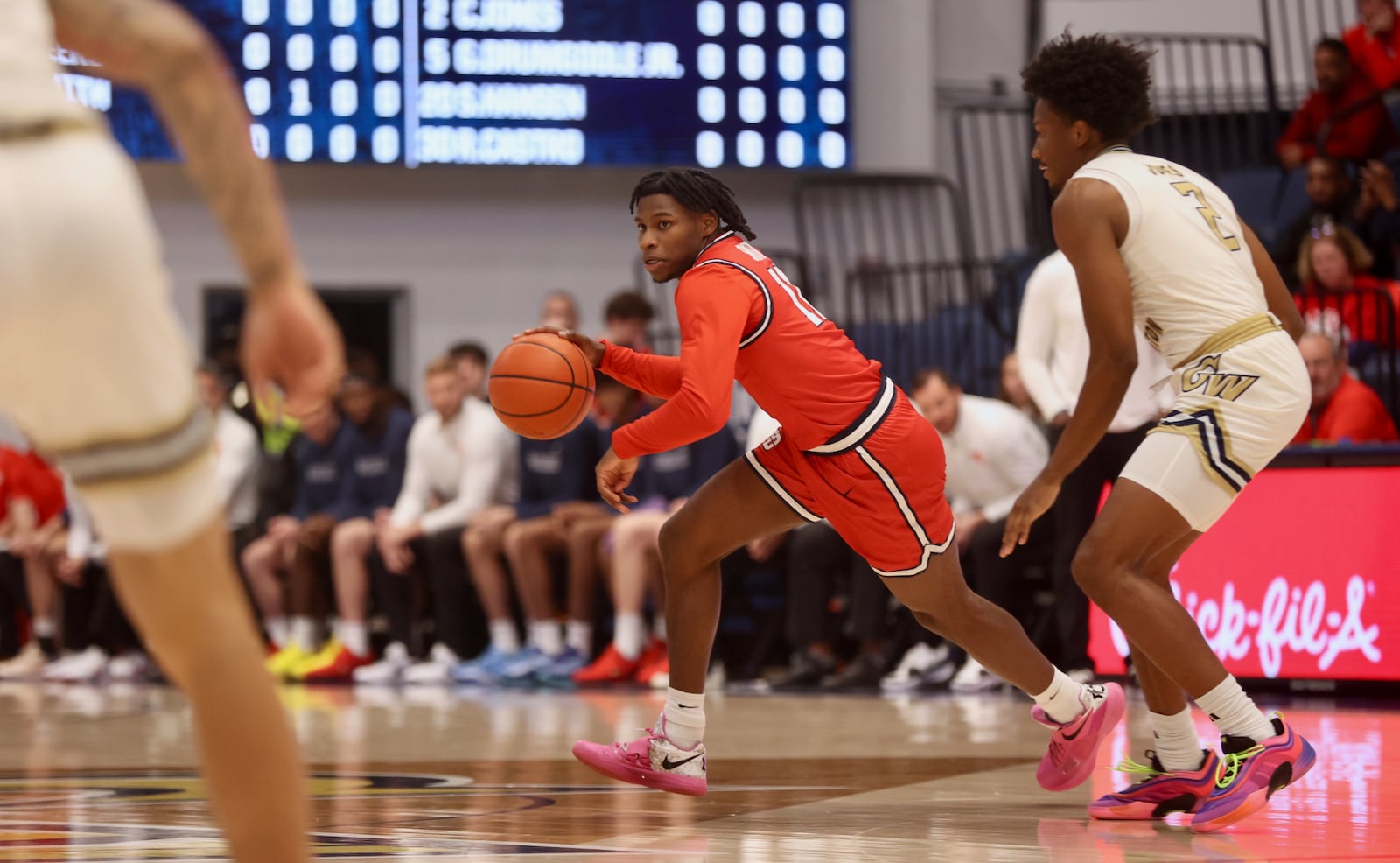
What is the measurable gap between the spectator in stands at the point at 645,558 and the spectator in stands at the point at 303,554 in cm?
195

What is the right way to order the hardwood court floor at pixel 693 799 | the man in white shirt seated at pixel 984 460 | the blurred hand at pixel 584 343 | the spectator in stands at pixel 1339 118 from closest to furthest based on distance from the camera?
1. the hardwood court floor at pixel 693 799
2. the blurred hand at pixel 584 343
3. the man in white shirt seated at pixel 984 460
4. the spectator in stands at pixel 1339 118

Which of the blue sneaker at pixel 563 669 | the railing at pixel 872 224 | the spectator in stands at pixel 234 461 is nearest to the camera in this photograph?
the blue sneaker at pixel 563 669

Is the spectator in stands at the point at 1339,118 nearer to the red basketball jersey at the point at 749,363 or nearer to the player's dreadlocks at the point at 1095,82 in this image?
the player's dreadlocks at the point at 1095,82

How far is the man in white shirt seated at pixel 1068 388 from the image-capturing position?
6367 millimetres

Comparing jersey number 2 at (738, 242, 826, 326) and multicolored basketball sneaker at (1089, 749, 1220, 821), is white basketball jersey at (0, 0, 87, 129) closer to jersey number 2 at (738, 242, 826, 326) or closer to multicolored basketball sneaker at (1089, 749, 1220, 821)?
jersey number 2 at (738, 242, 826, 326)

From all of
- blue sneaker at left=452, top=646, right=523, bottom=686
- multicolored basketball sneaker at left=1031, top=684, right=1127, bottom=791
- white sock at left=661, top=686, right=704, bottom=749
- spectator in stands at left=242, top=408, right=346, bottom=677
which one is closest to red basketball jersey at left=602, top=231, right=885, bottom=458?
white sock at left=661, top=686, right=704, bottom=749

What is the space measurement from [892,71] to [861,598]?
550 centimetres

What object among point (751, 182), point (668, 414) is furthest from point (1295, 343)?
point (751, 182)

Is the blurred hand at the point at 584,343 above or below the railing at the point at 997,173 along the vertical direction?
below

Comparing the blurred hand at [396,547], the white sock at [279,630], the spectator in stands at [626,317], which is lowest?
the white sock at [279,630]

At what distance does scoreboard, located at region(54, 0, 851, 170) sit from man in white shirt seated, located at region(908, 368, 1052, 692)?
4020 mm

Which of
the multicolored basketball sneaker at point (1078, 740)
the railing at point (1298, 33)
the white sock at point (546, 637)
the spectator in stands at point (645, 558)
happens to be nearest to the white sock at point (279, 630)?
the white sock at point (546, 637)

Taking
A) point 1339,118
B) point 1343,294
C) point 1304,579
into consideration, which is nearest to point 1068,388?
point 1304,579

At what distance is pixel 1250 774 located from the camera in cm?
357
